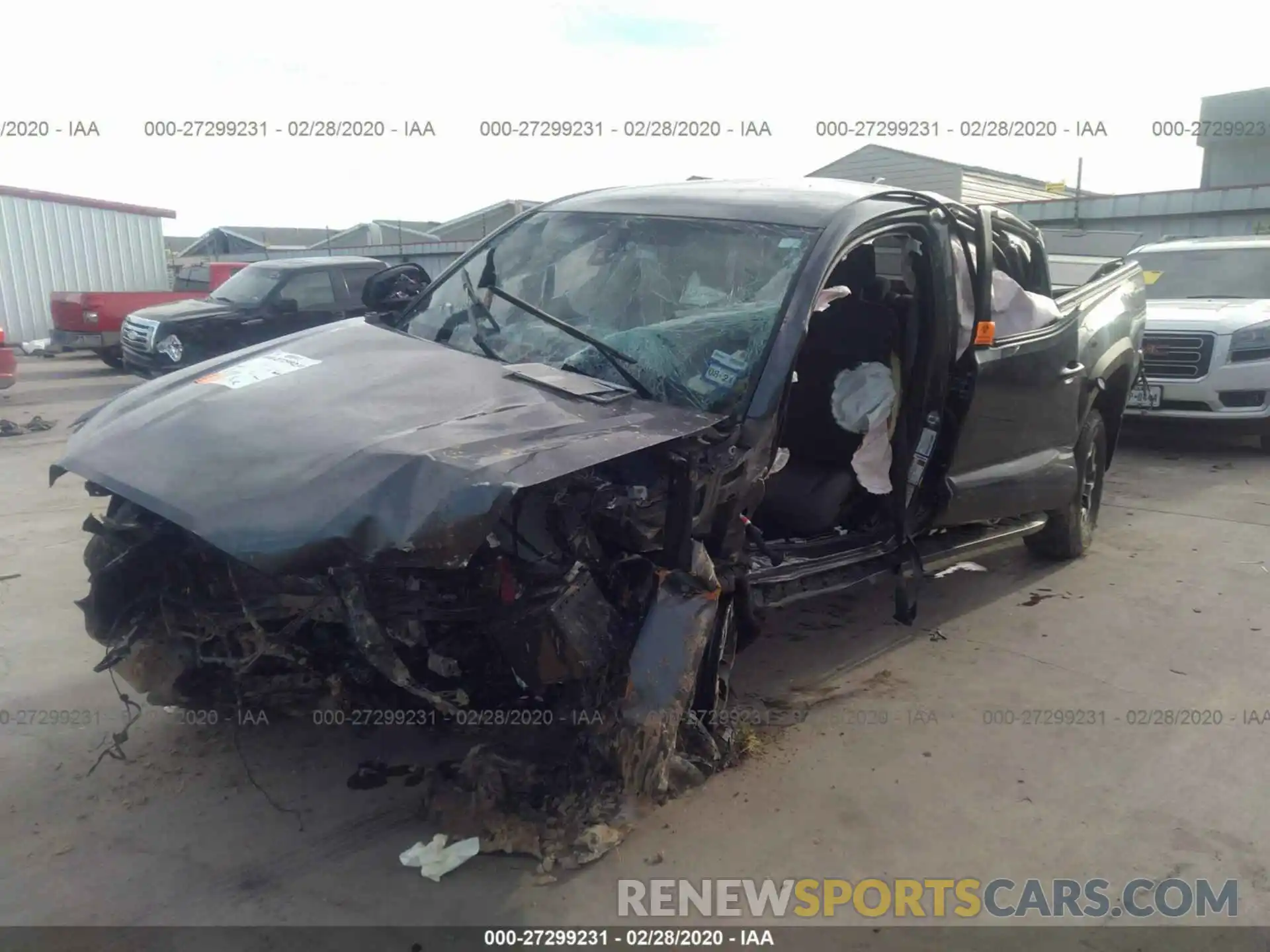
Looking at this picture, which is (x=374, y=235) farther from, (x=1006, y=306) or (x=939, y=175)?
(x=1006, y=306)

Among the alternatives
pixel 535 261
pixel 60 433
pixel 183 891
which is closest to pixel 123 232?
pixel 60 433

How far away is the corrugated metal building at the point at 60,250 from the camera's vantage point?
19.7 metres

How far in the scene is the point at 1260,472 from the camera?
26.6 ft

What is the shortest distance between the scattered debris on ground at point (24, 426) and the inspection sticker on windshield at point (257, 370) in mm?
7364

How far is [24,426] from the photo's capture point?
9.91 metres

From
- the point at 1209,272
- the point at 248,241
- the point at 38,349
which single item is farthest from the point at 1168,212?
the point at 248,241

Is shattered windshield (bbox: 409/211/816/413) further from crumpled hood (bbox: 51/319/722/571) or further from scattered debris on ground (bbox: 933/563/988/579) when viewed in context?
scattered debris on ground (bbox: 933/563/988/579)

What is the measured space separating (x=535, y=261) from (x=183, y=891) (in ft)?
8.74

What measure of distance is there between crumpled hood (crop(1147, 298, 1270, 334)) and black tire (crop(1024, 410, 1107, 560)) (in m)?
3.25

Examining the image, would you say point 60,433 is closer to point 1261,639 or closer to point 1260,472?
point 1261,639

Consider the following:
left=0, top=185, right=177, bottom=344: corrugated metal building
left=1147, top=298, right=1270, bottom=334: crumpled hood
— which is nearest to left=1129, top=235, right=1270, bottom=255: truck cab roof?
left=1147, top=298, right=1270, bottom=334: crumpled hood

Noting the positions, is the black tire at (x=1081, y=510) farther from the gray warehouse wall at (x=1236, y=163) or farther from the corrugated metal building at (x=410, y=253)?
the gray warehouse wall at (x=1236, y=163)

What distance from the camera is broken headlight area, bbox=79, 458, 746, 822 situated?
9.21ft

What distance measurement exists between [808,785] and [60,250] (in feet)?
72.2
